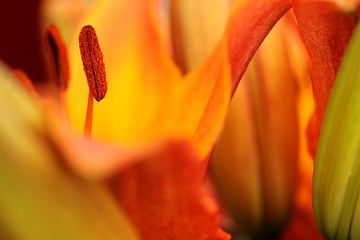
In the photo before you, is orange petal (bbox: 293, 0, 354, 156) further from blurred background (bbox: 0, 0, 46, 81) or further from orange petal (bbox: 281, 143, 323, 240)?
blurred background (bbox: 0, 0, 46, 81)

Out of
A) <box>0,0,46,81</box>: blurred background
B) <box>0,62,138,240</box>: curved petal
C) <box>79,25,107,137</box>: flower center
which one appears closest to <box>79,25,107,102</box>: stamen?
<box>79,25,107,137</box>: flower center

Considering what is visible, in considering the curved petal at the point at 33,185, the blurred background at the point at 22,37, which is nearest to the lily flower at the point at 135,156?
the curved petal at the point at 33,185

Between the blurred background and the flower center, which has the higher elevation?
the blurred background

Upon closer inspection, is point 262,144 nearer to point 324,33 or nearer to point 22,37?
point 324,33

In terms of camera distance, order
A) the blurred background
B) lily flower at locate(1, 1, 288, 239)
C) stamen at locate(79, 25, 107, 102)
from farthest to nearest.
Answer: the blurred background
stamen at locate(79, 25, 107, 102)
lily flower at locate(1, 1, 288, 239)

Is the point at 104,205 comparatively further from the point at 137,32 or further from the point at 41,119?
the point at 137,32

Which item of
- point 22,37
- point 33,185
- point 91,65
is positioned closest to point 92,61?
point 91,65
